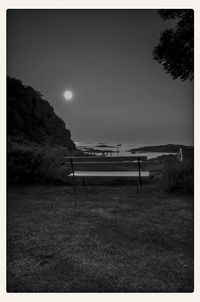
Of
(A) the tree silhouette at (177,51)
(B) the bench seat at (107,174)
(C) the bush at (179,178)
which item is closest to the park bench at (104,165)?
(B) the bench seat at (107,174)

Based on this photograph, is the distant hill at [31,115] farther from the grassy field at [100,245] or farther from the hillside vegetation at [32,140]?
the grassy field at [100,245]

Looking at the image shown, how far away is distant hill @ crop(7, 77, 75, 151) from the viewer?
19.8 meters

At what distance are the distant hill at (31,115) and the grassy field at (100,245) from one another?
14284 mm

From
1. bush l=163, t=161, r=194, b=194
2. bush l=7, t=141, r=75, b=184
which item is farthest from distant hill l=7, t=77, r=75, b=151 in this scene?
bush l=163, t=161, r=194, b=194

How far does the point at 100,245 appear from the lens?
3184 millimetres

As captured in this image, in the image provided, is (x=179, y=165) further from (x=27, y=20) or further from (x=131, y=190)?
(x=27, y=20)

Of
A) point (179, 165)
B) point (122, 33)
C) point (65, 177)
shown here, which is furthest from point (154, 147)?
point (122, 33)

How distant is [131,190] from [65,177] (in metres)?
2.24

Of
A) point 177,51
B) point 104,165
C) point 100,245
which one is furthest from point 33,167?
point 177,51

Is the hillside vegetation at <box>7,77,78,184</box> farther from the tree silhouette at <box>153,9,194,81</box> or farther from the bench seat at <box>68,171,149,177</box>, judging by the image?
the tree silhouette at <box>153,9,194,81</box>

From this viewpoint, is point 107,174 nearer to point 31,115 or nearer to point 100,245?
point 100,245

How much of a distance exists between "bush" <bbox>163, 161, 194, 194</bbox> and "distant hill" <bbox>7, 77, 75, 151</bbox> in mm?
13413

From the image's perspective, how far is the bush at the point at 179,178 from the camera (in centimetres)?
613

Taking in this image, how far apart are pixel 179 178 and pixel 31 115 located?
18.2 meters
